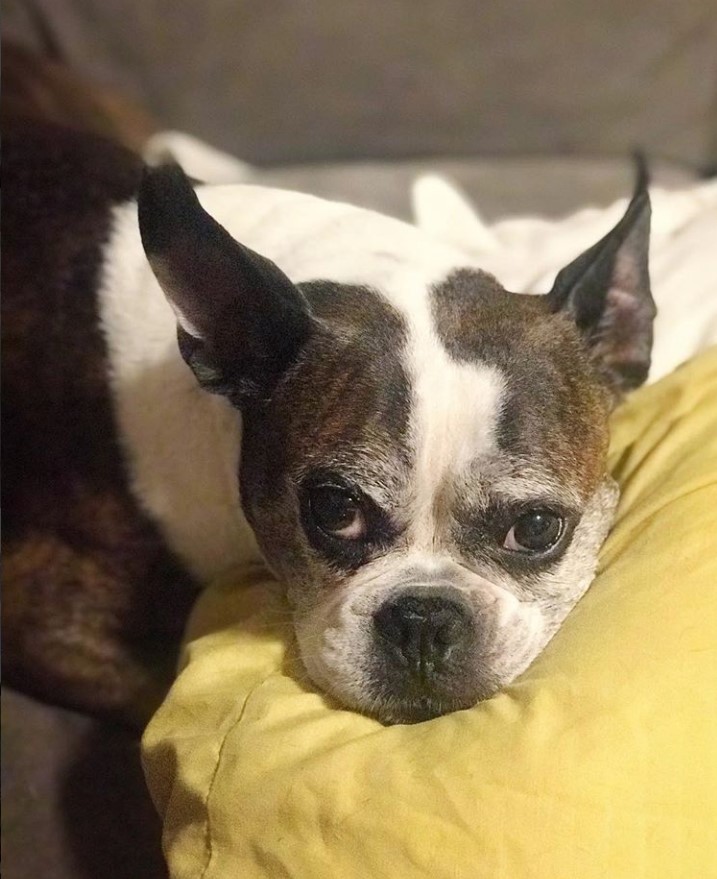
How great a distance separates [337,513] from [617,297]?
0.62 m

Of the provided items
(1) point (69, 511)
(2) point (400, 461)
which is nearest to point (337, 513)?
(2) point (400, 461)

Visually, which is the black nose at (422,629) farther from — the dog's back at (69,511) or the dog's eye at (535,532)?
the dog's back at (69,511)

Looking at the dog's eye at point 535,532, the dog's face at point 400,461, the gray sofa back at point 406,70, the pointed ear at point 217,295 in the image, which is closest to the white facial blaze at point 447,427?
the dog's face at point 400,461

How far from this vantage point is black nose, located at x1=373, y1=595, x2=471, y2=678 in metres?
1.32

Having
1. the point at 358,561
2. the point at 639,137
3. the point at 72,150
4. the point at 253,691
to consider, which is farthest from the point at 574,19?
the point at 253,691

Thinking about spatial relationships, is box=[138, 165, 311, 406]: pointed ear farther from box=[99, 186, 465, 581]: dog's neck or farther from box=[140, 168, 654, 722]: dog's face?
box=[99, 186, 465, 581]: dog's neck

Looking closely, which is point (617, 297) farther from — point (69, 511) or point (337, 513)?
point (69, 511)

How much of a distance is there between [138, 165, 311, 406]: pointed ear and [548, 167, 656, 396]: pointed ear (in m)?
0.44

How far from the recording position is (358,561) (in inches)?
55.7

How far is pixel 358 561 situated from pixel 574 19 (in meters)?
2.12

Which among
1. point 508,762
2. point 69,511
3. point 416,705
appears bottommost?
point 69,511

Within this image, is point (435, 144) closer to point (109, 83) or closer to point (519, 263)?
point (109, 83)

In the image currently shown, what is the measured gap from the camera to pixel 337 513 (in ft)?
4.57

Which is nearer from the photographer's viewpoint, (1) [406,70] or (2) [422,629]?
(2) [422,629]
